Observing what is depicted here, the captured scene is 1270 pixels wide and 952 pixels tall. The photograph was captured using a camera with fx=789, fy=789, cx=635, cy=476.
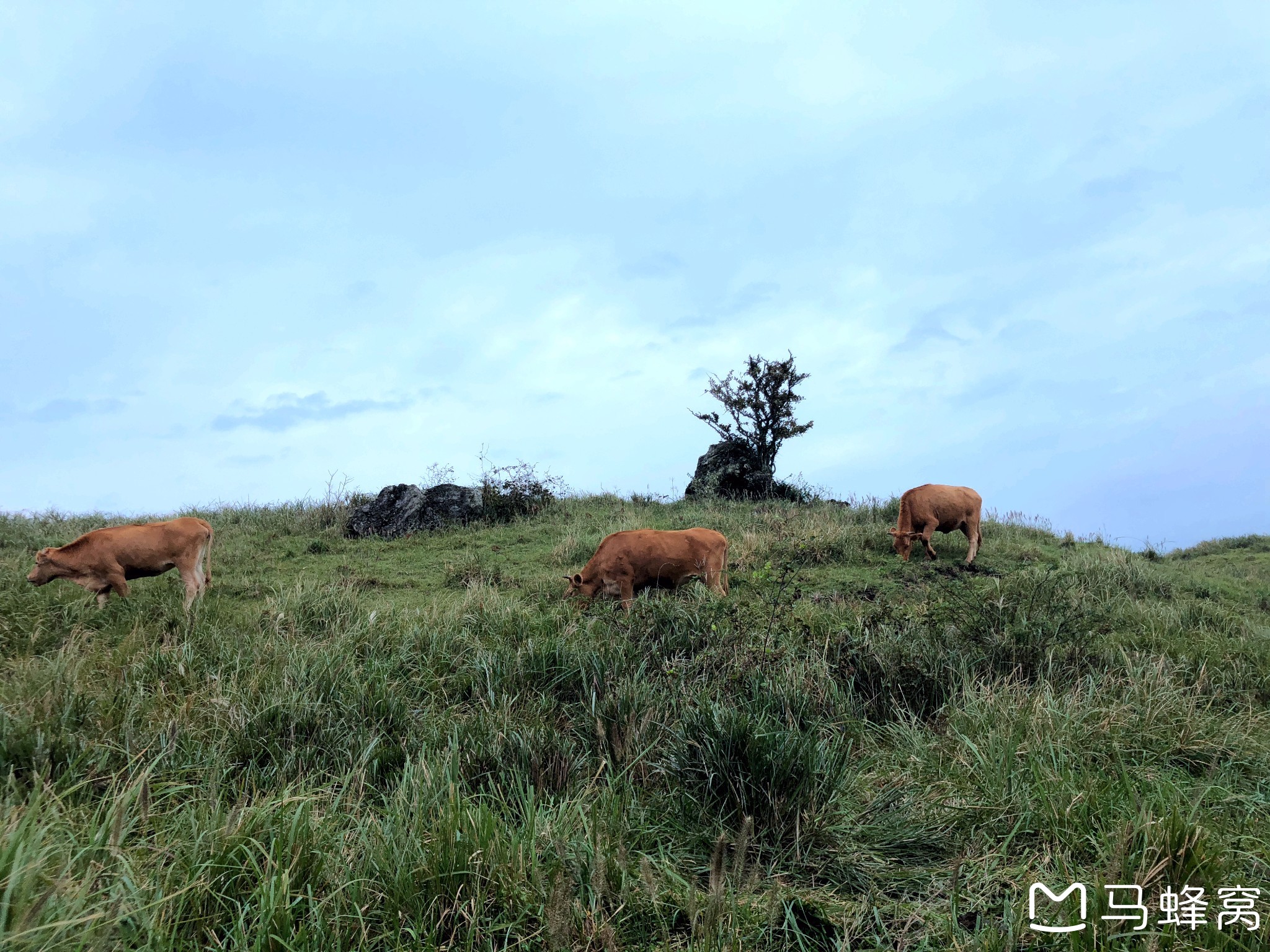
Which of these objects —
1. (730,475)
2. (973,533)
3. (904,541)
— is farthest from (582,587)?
(730,475)

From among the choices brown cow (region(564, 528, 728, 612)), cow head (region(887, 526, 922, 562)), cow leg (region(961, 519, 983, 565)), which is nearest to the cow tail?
brown cow (region(564, 528, 728, 612))

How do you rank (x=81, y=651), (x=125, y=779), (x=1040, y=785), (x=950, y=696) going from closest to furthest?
(x=1040, y=785) < (x=125, y=779) < (x=950, y=696) < (x=81, y=651)

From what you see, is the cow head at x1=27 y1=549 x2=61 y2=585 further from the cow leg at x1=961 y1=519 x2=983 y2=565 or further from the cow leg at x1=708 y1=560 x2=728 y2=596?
the cow leg at x1=961 y1=519 x2=983 y2=565

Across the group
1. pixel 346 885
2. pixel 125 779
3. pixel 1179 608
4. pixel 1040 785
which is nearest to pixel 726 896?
pixel 346 885

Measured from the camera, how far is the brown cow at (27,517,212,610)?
10328 millimetres

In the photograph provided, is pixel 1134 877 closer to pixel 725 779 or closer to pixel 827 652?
pixel 725 779

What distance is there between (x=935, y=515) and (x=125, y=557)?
12908 mm

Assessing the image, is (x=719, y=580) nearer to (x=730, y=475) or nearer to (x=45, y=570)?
(x=45, y=570)

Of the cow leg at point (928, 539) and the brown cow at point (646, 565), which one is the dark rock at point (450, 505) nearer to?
the brown cow at point (646, 565)

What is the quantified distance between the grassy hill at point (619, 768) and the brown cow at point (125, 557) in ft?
1.20

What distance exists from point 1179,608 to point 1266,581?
6.98 metres

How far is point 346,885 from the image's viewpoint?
3102 millimetres

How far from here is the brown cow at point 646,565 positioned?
10172 mm

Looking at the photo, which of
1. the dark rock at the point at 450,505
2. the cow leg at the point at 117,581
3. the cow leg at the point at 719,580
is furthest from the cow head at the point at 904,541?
the cow leg at the point at 117,581
